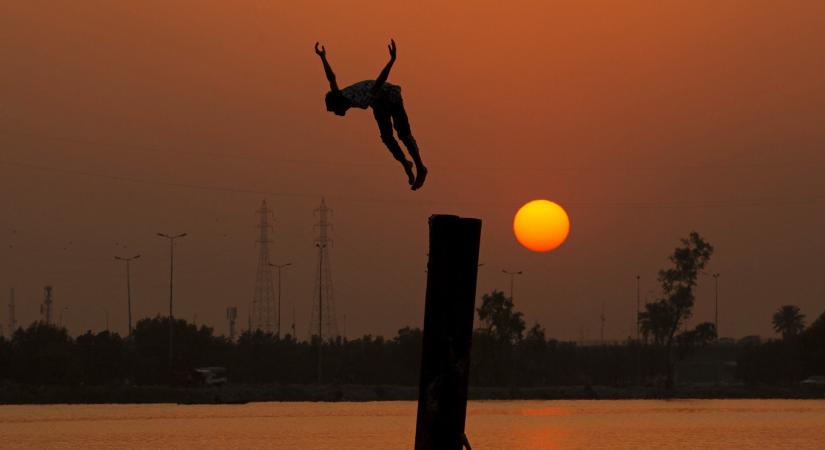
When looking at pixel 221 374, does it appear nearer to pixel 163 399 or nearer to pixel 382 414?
pixel 163 399

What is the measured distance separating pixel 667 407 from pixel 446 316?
171018 millimetres

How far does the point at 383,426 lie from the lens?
13612 centimetres

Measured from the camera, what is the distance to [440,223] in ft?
45.0

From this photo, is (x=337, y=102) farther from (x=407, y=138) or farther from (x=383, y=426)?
(x=383, y=426)

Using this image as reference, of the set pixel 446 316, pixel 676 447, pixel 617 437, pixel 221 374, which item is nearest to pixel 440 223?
pixel 446 316

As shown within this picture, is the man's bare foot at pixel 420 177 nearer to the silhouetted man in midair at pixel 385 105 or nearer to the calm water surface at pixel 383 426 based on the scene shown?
the silhouetted man in midair at pixel 385 105

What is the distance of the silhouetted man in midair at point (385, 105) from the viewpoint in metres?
15.1

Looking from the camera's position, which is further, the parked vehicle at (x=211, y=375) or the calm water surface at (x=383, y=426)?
the parked vehicle at (x=211, y=375)

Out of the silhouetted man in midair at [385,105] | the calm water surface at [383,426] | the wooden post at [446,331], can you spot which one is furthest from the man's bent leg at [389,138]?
the calm water surface at [383,426]

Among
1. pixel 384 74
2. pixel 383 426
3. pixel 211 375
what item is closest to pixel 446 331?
pixel 384 74

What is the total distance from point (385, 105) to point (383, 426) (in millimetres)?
122124

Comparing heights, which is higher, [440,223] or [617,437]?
[440,223]

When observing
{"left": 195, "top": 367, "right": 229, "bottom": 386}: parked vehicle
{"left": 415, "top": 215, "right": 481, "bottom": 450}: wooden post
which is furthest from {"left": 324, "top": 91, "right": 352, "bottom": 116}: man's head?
{"left": 195, "top": 367, "right": 229, "bottom": 386}: parked vehicle

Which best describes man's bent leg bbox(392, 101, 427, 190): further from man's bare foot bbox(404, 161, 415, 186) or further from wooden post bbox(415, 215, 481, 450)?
wooden post bbox(415, 215, 481, 450)
